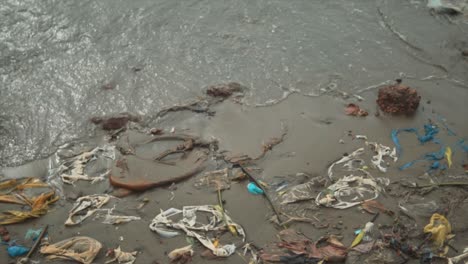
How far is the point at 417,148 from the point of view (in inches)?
171

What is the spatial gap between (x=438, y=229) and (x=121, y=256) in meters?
2.62

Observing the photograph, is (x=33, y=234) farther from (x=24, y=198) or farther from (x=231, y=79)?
(x=231, y=79)

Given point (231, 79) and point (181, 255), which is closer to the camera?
point (181, 255)

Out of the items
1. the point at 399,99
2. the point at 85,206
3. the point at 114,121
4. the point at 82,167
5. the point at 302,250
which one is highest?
the point at 114,121

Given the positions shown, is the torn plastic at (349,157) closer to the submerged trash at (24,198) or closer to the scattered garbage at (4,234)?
the submerged trash at (24,198)

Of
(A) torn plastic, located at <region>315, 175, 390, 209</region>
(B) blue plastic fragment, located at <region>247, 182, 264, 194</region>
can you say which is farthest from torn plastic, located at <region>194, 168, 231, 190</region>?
(A) torn plastic, located at <region>315, 175, 390, 209</region>

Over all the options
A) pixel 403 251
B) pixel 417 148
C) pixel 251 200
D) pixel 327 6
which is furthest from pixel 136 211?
pixel 327 6

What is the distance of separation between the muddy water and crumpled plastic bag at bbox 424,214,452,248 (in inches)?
5.1

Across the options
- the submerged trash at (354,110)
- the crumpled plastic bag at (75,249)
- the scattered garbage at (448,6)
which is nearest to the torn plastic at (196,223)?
the crumpled plastic bag at (75,249)

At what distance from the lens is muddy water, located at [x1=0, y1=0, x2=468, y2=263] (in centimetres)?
389

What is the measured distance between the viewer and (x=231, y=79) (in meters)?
5.32

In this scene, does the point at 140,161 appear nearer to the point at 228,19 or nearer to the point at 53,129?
the point at 53,129

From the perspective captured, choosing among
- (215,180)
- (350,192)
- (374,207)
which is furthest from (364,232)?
(215,180)

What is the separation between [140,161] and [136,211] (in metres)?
0.63
